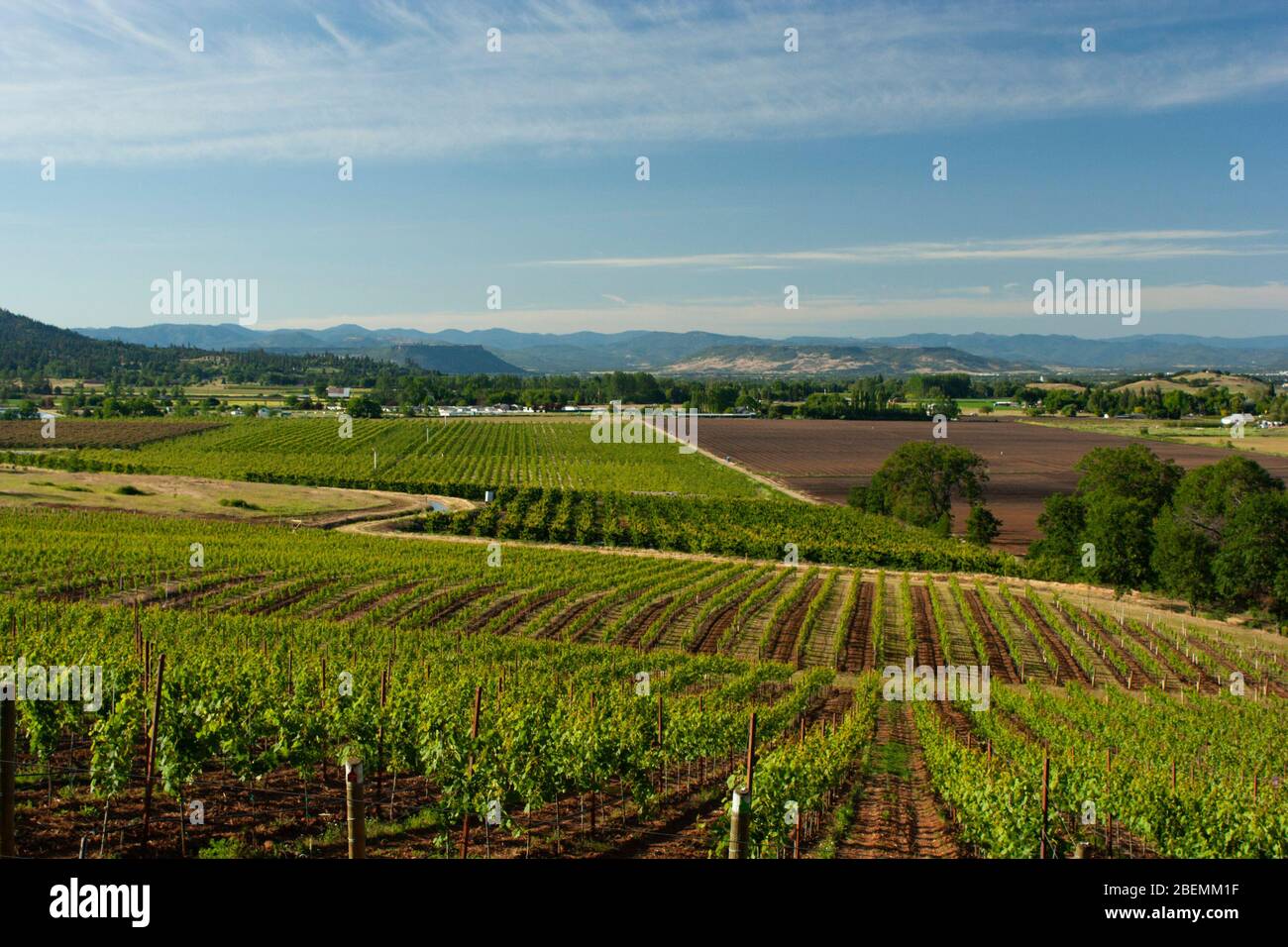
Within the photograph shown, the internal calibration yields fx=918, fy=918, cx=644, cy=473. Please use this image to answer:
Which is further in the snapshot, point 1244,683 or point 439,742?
point 1244,683

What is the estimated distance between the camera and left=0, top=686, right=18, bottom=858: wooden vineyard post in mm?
4879

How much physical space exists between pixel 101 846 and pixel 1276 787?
21.3 m

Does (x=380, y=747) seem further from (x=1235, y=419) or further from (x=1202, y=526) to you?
(x=1235, y=419)

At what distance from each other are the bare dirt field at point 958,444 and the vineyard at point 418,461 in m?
7.77

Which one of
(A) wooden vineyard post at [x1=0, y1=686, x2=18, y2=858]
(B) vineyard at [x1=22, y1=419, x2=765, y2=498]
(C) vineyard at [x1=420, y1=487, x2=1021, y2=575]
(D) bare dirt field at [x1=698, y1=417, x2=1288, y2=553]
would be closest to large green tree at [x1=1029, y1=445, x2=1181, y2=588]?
(C) vineyard at [x1=420, y1=487, x2=1021, y2=575]

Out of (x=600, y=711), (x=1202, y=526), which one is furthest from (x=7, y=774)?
(x=1202, y=526)

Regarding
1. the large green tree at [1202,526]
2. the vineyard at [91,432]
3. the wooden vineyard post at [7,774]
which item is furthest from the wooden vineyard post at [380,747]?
the vineyard at [91,432]

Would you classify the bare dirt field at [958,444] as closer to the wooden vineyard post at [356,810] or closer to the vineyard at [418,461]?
the vineyard at [418,461]

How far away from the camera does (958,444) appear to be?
12219cm

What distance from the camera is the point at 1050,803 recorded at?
1360cm

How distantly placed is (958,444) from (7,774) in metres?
126

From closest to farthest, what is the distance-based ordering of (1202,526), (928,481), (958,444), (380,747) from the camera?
(380,747) < (1202,526) < (928,481) < (958,444)
